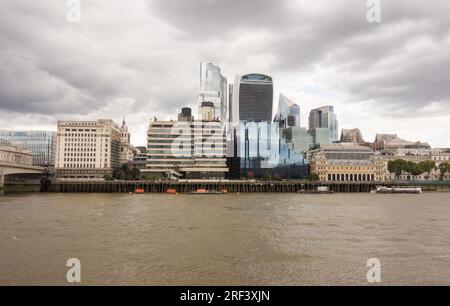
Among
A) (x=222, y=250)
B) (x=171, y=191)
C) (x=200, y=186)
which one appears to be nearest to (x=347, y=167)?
(x=200, y=186)

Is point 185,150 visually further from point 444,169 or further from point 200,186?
point 444,169

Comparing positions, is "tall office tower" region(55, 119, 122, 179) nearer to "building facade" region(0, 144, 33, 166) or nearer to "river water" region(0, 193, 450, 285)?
"building facade" region(0, 144, 33, 166)

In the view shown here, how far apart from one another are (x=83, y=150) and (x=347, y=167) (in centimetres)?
12124

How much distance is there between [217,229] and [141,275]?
1762cm

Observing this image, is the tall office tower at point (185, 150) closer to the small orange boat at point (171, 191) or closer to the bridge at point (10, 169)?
the small orange boat at point (171, 191)

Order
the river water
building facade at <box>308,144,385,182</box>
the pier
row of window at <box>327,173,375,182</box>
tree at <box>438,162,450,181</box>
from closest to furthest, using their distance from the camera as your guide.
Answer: the river water < the pier < tree at <box>438,162,450,181</box> < row of window at <box>327,173,375,182</box> < building facade at <box>308,144,385,182</box>

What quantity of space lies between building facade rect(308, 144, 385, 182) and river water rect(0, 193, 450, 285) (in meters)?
130

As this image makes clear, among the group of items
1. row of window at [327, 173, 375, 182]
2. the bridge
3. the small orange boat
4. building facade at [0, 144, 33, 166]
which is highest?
building facade at [0, 144, 33, 166]

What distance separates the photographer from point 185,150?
154 meters

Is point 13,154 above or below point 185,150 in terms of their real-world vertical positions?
below

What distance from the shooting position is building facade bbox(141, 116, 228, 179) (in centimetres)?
14962

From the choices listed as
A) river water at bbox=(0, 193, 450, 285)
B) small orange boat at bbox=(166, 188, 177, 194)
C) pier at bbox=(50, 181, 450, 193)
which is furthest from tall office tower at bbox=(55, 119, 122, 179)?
river water at bbox=(0, 193, 450, 285)
